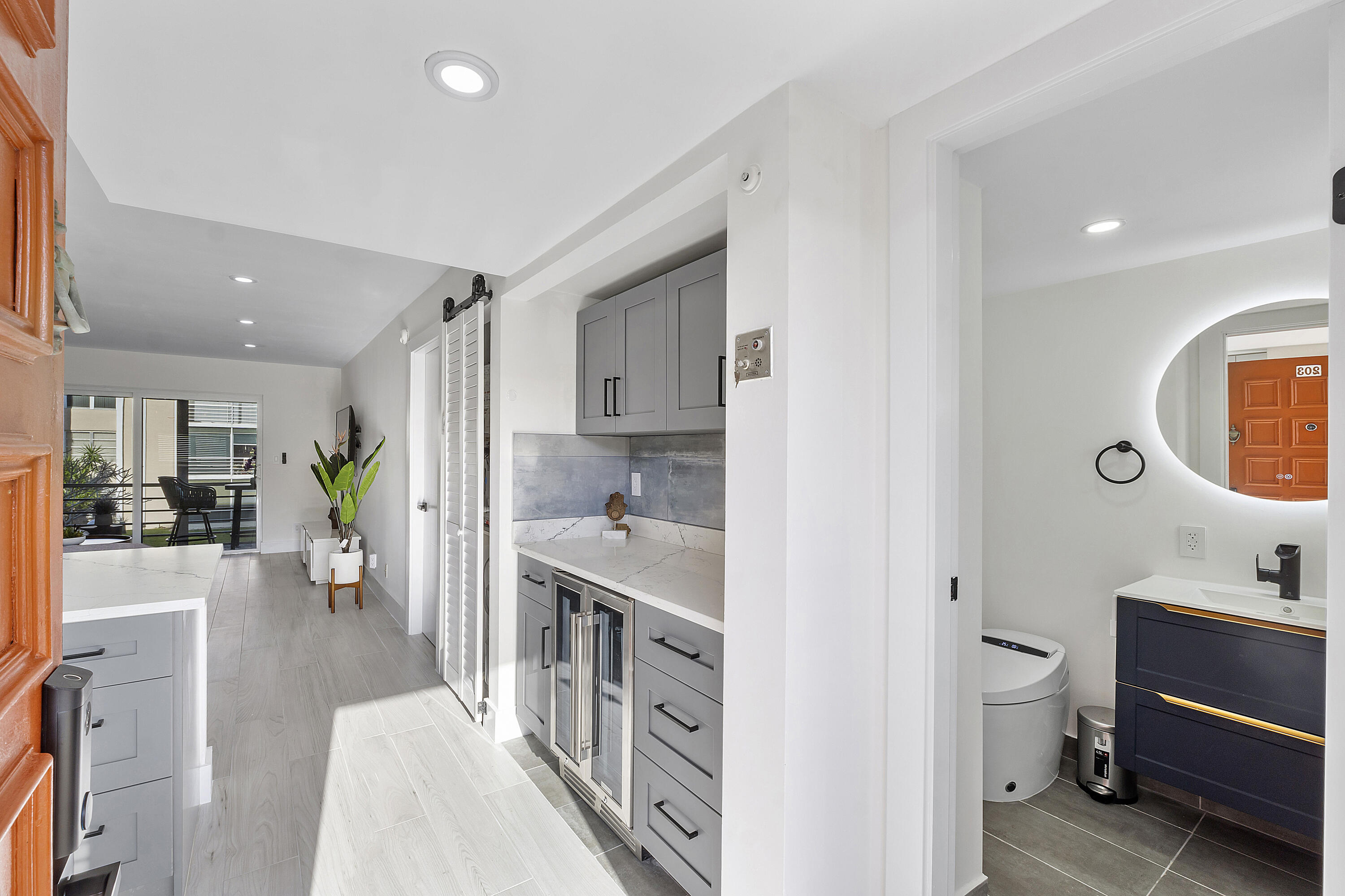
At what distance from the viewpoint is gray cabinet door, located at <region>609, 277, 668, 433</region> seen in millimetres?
2389

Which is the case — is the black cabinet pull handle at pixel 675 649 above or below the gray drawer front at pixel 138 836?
above

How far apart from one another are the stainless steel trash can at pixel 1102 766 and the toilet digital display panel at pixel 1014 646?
0.29 metres

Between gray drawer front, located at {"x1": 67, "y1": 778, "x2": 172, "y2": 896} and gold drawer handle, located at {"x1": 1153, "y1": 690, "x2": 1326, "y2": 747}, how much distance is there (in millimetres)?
3398

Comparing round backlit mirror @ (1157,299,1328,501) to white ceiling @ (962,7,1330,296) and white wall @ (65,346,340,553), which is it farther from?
white wall @ (65,346,340,553)

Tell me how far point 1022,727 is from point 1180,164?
203 cm

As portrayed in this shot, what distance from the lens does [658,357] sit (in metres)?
2.41

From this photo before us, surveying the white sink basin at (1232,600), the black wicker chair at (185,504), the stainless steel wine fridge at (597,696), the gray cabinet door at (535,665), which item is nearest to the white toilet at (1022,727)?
the white sink basin at (1232,600)

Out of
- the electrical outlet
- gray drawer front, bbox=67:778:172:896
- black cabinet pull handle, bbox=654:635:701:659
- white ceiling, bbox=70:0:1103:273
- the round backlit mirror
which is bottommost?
gray drawer front, bbox=67:778:172:896

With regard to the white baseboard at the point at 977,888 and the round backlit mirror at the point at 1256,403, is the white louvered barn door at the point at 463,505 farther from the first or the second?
the round backlit mirror at the point at 1256,403

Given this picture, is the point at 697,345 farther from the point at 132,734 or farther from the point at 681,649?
the point at 132,734

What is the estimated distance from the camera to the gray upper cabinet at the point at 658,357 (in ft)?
6.99

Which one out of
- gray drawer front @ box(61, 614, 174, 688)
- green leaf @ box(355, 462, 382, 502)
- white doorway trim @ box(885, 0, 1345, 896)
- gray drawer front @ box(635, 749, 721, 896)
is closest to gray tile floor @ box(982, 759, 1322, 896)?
white doorway trim @ box(885, 0, 1345, 896)

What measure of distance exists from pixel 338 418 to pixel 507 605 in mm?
5548

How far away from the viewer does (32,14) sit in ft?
1.67
